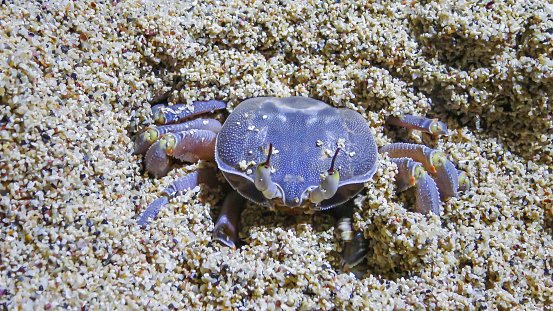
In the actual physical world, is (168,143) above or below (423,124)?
below

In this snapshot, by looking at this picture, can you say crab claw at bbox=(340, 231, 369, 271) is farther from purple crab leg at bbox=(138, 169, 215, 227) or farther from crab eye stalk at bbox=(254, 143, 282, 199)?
purple crab leg at bbox=(138, 169, 215, 227)

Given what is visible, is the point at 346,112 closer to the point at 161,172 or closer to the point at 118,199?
the point at 161,172

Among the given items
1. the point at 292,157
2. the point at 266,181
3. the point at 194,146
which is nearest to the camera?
the point at 266,181

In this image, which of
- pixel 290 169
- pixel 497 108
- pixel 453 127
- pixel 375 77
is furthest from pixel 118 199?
pixel 497 108

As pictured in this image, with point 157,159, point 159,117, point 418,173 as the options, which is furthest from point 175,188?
point 418,173

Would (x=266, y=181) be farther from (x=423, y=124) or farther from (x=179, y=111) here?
(x=423, y=124)

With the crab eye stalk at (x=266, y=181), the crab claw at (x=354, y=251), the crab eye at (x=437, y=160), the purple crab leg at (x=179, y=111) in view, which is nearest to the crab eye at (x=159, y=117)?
the purple crab leg at (x=179, y=111)

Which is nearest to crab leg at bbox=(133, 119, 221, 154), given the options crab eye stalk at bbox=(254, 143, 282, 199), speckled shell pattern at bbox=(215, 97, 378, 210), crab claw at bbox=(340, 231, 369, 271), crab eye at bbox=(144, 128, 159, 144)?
crab eye at bbox=(144, 128, 159, 144)
